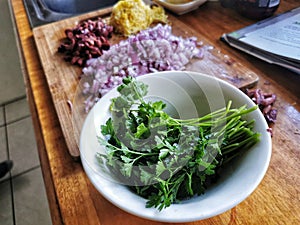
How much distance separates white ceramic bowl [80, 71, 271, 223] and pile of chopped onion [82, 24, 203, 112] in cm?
22

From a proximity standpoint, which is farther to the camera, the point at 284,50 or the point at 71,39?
the point at 71,39

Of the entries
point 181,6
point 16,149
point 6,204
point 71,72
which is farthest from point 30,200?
point 181,6

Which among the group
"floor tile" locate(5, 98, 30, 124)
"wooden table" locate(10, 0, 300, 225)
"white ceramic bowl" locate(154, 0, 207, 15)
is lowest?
"floor tile" locate(5, 98, 30, 124)

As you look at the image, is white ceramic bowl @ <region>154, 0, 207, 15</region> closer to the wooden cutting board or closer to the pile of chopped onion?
the wooden cutting board

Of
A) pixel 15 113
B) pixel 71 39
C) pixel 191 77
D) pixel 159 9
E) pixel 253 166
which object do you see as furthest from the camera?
pixel 15 113

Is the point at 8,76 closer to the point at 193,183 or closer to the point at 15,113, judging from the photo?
the point at 15,113

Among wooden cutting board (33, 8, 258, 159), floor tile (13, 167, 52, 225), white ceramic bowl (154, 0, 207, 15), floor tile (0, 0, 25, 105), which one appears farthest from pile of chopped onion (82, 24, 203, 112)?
floor tile (0, 0, 25, 105)

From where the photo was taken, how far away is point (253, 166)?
411 millimetres

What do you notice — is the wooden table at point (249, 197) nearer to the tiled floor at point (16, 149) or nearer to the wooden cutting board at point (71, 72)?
the wooden cutting board at point (71, 72)

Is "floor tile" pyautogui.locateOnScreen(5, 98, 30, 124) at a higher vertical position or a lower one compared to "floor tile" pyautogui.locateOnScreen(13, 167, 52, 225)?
higher

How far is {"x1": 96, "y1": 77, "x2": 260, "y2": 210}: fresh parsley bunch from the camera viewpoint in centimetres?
40

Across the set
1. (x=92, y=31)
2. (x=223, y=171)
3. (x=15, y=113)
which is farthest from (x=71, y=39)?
(x=15, y=113)

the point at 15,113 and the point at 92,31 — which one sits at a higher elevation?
the point at 92,31

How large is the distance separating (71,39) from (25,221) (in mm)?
860
